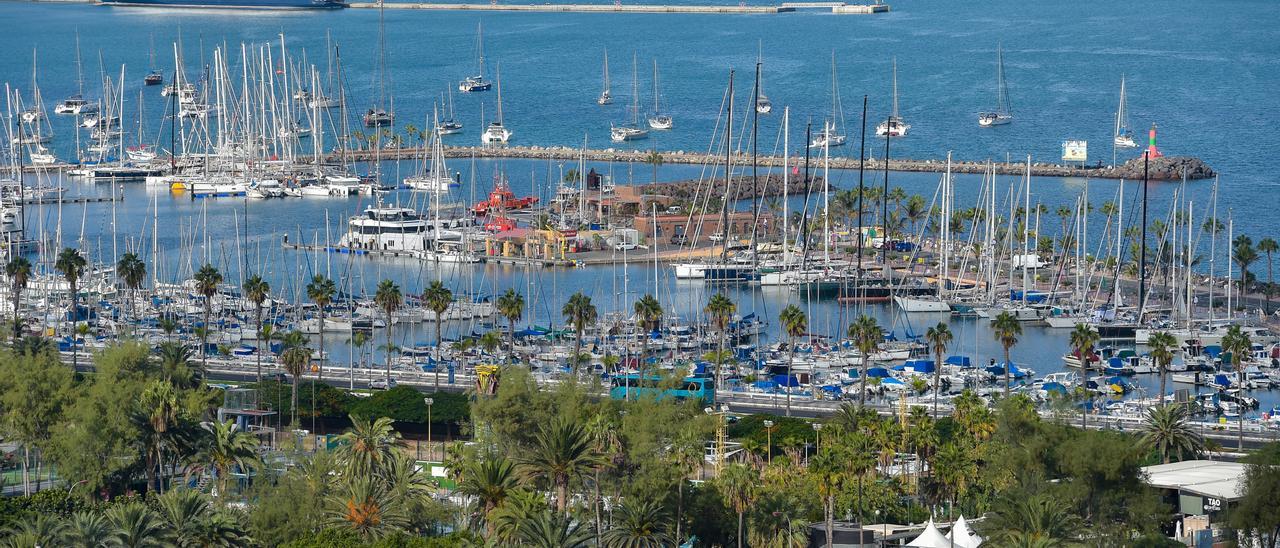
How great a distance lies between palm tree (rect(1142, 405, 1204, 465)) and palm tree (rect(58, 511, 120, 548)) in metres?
24.5

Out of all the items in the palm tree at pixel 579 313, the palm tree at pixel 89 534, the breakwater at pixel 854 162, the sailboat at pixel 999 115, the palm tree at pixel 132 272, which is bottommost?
the palm tree at pixel 89 534

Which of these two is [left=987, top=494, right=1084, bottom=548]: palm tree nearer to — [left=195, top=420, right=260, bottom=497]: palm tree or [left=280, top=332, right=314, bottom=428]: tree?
[left=195, top=420, right=260, bottom=497]: palm tree

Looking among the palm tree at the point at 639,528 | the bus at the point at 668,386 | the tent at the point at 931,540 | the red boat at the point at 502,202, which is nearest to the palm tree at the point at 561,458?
the palm tree at the point at 639,528

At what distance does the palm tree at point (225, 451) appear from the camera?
49.0 metres

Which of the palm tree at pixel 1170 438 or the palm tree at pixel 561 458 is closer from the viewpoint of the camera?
the palm tree at pixel 561 458

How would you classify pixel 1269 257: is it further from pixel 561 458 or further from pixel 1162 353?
pixel 561 458

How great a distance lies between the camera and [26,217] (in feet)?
382

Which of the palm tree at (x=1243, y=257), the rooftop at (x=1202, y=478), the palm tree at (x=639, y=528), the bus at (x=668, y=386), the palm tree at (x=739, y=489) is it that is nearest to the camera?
the palm tree at (x=639, y=528)

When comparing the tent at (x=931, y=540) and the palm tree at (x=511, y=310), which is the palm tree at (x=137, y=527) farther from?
the palm tree at (x=511, y=310)

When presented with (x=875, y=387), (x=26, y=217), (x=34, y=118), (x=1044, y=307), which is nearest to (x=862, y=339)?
(x=875, y=387)

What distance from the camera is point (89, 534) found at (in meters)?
41.2

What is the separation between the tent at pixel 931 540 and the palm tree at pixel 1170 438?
821 cm

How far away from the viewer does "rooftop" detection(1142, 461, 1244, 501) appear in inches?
1827

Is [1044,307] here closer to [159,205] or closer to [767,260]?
[767,260]
